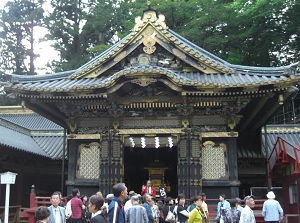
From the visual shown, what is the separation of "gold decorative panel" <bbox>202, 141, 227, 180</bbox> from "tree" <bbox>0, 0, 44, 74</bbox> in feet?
99.3

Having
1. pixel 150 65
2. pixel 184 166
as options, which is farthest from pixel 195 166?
pixel 150 65

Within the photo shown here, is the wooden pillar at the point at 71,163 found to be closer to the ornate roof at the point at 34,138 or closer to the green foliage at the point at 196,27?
the ornate roof at the point at 34,138

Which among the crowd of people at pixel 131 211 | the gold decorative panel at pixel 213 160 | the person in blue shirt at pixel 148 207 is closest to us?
the crowd of people at pixel 131 211

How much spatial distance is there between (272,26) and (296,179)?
16611mm

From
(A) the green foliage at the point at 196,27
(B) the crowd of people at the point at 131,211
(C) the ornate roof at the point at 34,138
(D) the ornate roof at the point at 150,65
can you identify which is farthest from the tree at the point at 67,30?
(B) the crowd of people at the point at 131,211

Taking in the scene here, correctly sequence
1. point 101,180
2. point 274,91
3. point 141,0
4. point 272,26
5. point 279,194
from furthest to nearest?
point 141,0 → point 272,26 → point 279,194 → point 101,180 → point 274,91

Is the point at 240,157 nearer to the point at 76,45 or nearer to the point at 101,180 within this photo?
the point at 101,180

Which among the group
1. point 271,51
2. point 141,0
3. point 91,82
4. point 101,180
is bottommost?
point 101,180

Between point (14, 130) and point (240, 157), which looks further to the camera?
point (14, 130)

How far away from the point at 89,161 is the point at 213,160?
14.7 feet

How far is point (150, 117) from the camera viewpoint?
13.6 m

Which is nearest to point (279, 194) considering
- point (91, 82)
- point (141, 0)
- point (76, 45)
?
point (91, 82)

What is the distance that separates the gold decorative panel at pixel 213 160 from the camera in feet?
42.9

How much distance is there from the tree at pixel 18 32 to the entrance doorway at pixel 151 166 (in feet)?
76.5
